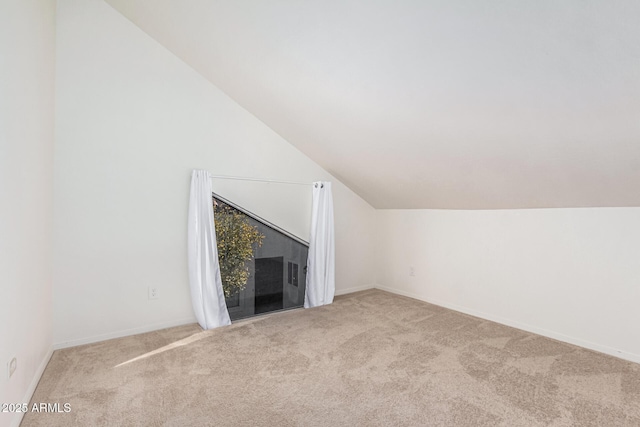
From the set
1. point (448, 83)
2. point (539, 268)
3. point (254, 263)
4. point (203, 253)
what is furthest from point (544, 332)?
point (203, 253)

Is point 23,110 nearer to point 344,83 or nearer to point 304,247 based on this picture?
point 344,83

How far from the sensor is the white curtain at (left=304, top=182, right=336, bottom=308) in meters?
3.94

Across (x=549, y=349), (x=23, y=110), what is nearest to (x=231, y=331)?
(x=23, y=110)

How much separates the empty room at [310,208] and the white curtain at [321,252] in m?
0.03

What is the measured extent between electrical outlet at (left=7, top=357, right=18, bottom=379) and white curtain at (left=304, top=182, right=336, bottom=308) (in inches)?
103

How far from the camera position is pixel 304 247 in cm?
407

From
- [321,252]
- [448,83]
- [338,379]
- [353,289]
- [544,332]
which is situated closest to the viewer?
[448,83]

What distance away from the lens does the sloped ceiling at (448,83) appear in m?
1.53

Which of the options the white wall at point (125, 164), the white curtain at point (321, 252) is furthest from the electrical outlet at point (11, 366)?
the white curtain at point (321, 252)

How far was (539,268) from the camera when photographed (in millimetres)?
3113

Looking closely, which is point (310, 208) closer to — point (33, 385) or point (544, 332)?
point (544, 332)

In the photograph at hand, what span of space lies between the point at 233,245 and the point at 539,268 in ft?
9.81

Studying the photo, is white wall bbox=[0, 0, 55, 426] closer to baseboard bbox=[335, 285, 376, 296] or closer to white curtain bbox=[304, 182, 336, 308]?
white curtain bbox=[304, 182, 336, 308]

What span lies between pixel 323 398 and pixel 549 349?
2.01m
